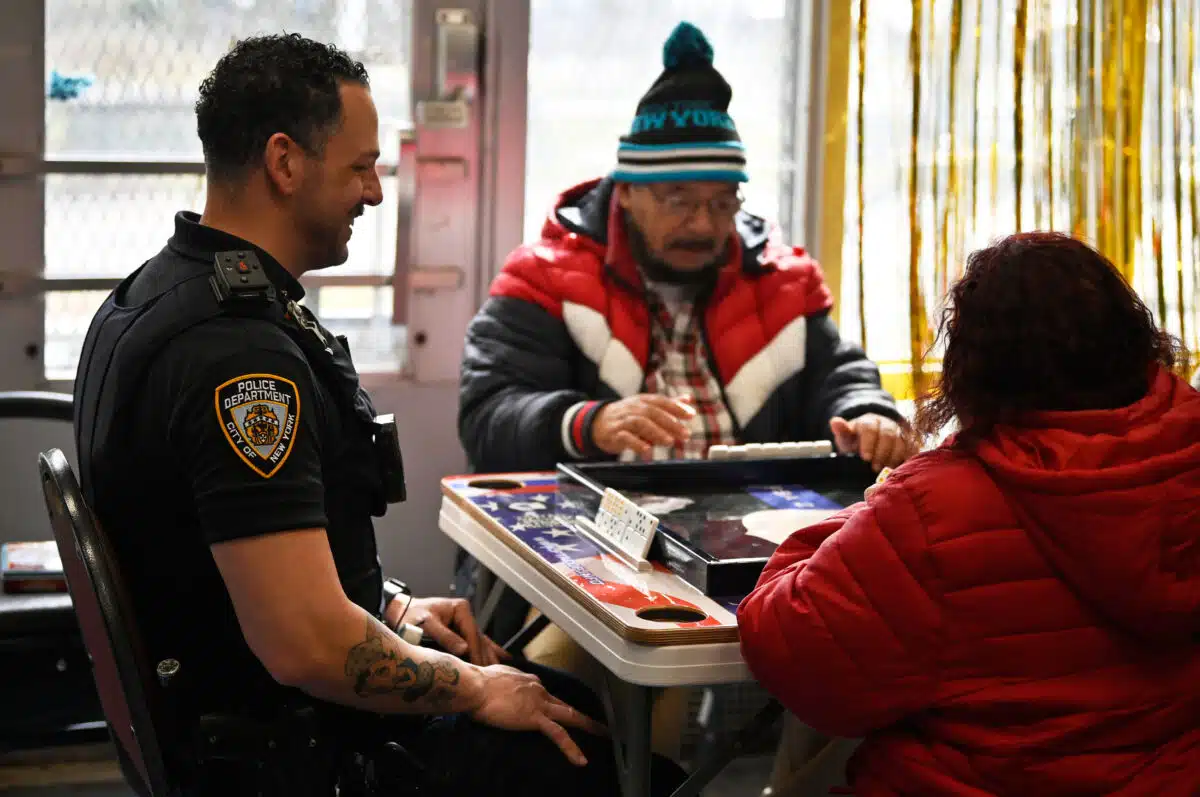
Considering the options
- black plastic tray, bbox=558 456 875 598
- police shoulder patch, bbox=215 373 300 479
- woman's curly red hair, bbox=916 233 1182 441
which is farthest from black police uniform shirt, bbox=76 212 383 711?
woman's curly red hair, bbox=916 233 1182 441

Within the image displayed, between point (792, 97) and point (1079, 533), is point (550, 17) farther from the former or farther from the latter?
point (1079, 533)

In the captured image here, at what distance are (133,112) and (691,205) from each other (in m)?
1.15

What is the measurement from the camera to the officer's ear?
5.26 ft

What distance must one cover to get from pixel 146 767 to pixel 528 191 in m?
2.02

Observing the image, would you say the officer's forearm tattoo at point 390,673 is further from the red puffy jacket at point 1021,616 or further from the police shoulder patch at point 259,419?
the red puffy jacket at point 1021,616

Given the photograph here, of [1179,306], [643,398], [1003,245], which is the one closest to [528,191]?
[643,398]

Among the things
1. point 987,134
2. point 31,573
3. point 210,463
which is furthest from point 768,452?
point 987,134

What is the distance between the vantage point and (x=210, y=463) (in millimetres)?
1420

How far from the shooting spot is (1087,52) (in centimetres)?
350

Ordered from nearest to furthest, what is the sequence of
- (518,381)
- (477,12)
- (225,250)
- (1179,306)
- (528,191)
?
(225,250)
(518,381)
(477,12)
(528,191)
(1179,306)

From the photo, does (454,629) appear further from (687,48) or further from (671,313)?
Result: (687,48)

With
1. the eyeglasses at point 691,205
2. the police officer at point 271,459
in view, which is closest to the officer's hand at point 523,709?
the police officer at point 271,459

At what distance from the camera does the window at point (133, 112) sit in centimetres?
288

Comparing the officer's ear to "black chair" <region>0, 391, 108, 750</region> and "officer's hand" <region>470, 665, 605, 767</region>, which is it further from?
"black chair" <region>0, 391, 108, 750</region>
